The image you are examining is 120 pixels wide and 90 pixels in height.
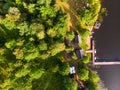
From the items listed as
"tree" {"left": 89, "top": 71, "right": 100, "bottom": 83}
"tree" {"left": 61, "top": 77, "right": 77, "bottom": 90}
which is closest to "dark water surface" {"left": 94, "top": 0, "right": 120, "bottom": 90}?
"tree" {"left": 89, "top": 71, "right": 100, "bottom": 83}

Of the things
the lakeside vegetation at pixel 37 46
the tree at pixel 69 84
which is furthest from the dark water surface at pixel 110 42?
the tree at pixel 69 84

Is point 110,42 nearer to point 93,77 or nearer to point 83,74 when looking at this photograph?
point 93,77

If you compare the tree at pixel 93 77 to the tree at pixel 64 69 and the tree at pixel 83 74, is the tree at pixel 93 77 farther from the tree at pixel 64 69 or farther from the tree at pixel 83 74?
the tree at pixel 64 69

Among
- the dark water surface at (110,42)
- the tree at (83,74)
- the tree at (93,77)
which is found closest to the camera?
the tree at (83,74)

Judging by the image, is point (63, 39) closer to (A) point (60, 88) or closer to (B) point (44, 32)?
(B) point (44, 32)

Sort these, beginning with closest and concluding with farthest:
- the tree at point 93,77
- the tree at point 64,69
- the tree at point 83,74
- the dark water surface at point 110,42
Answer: the tree at point 64,69 < the tree at point 83,74 < the tree at point 93,77 < the dark water surface at point 110,42

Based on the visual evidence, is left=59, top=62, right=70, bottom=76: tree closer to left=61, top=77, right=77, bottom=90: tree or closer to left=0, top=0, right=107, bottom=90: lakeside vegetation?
left=0, top=0, right=107, bottom=90: lakeside vegetation

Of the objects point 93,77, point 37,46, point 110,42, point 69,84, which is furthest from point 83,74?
point 110,42
